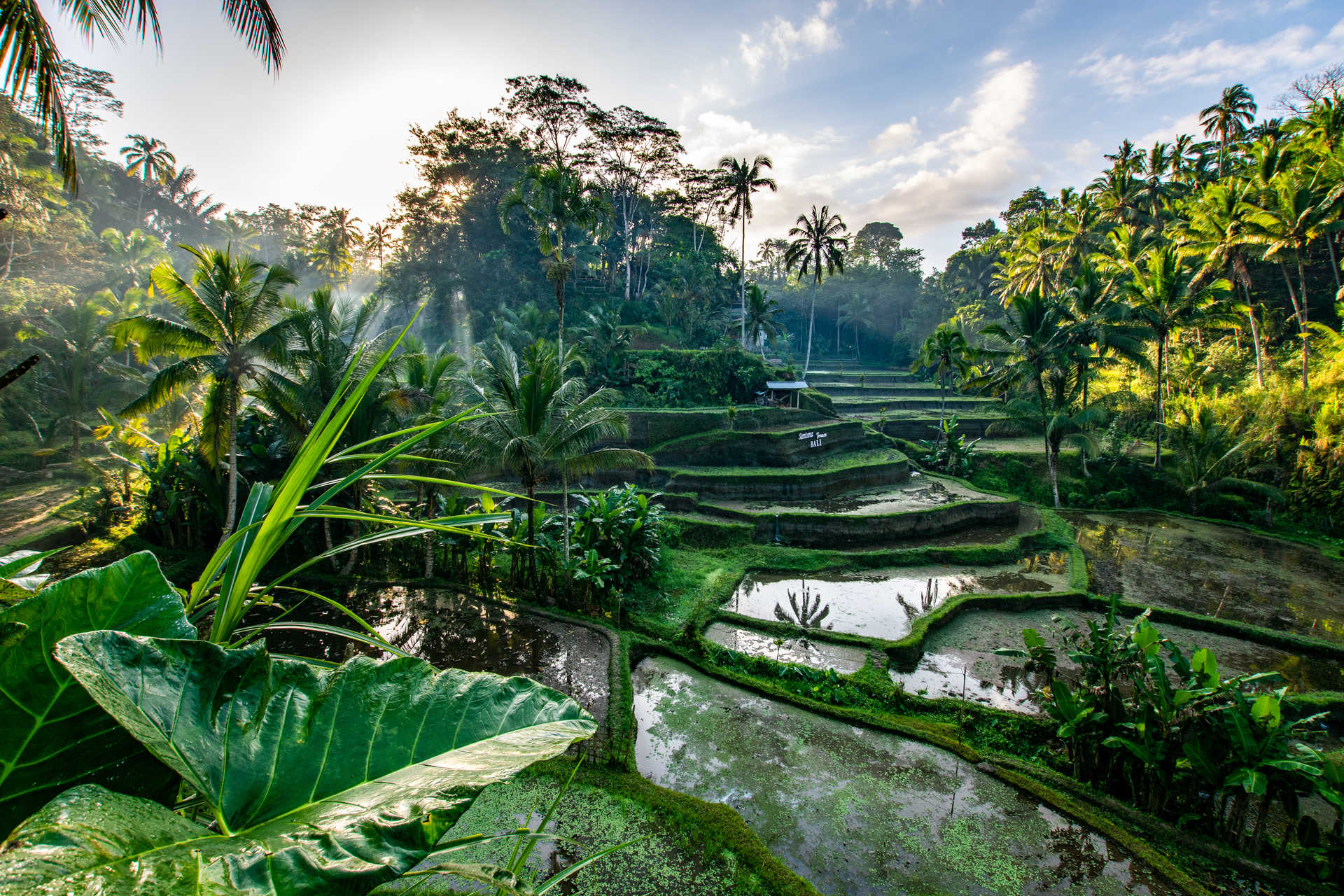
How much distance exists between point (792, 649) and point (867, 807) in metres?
2.91

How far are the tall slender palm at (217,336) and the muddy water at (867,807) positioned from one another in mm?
7526

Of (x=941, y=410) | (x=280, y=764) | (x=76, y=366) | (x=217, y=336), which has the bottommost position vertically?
(x=941, y=410)

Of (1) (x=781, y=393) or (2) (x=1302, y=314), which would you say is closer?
(2) (x=1302, y=314)

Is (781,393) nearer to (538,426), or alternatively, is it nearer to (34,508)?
(538,426)

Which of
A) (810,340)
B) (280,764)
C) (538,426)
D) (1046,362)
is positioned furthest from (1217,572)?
(810,340)

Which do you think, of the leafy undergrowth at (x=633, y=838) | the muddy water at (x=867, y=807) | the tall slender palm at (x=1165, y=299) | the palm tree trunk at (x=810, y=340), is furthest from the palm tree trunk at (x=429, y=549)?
the tall slender palm at (x=1165, y=299)

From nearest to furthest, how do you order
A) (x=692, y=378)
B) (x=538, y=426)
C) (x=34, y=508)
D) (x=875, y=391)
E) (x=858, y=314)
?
1. (x=538, y=426)
2. (x=34, y=508)
3. (x=692, y=378)
4. (x=875, y=391)
5. (x=858, y=314)

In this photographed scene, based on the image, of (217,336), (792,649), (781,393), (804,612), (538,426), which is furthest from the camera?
(781,393)

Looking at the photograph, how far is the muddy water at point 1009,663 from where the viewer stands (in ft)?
22.2

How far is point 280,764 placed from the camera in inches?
24.5

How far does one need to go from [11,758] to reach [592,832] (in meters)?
4.45

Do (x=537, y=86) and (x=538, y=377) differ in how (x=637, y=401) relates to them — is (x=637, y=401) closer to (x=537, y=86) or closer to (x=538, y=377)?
(x=538, y=377)

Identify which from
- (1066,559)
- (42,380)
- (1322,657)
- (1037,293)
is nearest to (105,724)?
(1322,657)

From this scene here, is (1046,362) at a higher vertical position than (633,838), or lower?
higher
